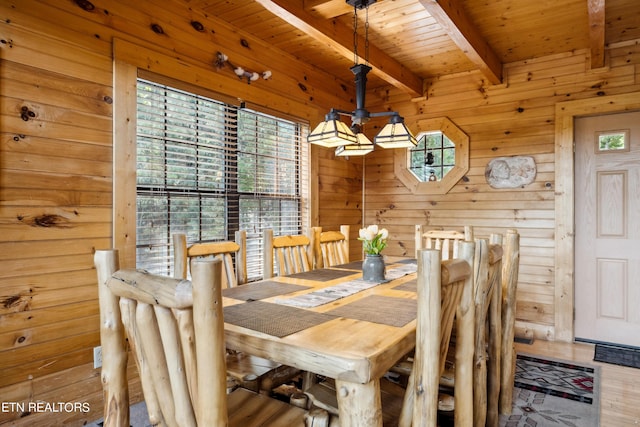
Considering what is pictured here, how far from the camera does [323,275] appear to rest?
8.13 feet

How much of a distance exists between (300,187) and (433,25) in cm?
180

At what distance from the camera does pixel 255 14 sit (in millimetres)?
2896

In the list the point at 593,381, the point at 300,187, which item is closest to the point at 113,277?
the point at 300,187

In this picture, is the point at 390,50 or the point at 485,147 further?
the point at 485,147

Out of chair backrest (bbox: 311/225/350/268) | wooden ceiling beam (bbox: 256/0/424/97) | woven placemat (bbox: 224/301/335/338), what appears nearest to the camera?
woven placemat (bbox: 224/301/335/338)

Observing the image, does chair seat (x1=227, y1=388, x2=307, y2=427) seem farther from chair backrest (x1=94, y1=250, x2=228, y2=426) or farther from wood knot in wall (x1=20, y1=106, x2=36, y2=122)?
wood knot in wall (x1=20, y1=106, x2=36, y2=122)

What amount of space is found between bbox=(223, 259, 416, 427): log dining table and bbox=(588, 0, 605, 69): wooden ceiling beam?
202 cm

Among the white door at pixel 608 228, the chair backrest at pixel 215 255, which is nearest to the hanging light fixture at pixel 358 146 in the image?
the chair backrest at pixel 215 255

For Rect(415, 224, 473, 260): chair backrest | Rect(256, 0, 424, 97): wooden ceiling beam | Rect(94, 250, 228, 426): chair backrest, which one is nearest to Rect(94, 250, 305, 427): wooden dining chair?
Rect(94, 250, 228, 426): chair backrest

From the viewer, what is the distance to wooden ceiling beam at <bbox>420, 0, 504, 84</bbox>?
2.45 m

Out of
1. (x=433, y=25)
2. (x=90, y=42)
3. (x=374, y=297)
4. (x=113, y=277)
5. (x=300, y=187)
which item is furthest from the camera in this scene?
(x=300, y=187)

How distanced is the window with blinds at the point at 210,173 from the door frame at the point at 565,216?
91.6 inches

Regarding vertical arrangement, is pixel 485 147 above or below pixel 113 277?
above

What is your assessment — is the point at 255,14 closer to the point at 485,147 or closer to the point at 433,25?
the point at 433,25
